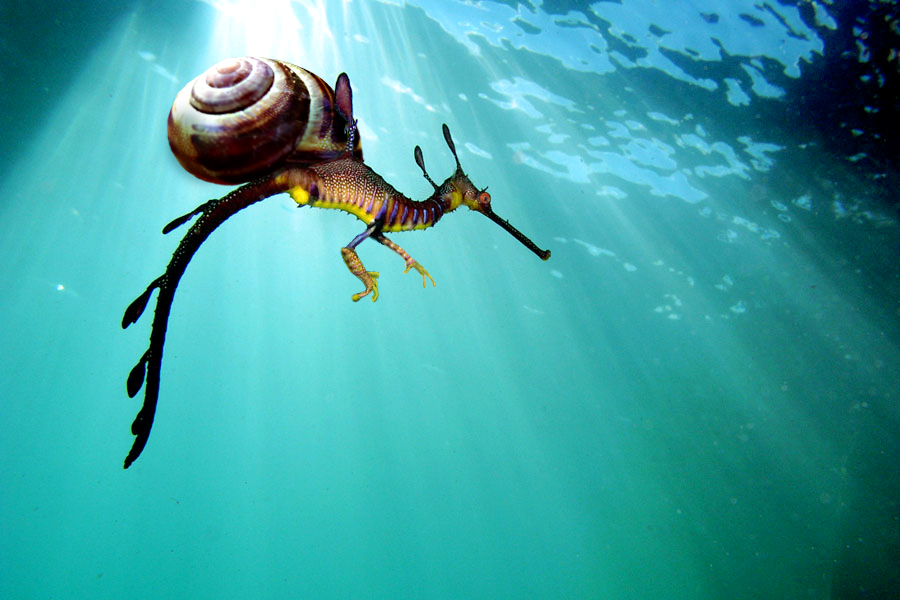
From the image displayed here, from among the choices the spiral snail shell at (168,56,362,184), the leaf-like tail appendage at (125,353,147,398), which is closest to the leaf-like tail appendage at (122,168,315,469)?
the leaf-like tail appendage at (125,353,147,398)

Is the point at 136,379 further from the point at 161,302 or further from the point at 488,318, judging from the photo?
the point at 488,318

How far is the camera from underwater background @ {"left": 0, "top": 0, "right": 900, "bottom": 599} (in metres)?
9.51

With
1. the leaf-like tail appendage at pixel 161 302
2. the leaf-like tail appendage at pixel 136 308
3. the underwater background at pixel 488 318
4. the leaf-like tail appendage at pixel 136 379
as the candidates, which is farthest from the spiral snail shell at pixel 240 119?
Answer: the underwater background at pixel 488 318

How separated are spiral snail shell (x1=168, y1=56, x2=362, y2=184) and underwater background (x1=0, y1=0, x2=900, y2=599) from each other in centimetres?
99

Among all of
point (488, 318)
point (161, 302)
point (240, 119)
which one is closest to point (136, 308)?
point (161, 302)

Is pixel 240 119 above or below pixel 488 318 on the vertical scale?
above

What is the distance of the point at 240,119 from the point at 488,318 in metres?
22.7

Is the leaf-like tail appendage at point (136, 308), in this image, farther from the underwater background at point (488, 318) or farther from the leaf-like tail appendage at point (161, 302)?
the underwater background at point (488, 318)

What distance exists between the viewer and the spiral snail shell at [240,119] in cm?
160

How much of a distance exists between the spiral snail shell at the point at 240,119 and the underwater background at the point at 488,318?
99 cm

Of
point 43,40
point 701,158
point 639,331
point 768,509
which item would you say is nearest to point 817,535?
point 768,509

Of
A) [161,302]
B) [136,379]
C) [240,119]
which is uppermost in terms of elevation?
[240,119]

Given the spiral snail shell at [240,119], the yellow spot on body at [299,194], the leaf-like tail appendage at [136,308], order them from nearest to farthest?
the spiral snail shell at [240,119], the leaf-like tail appendage at [136,308], the yellow spot on body at [299,194]

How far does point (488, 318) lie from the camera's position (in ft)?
78.9
